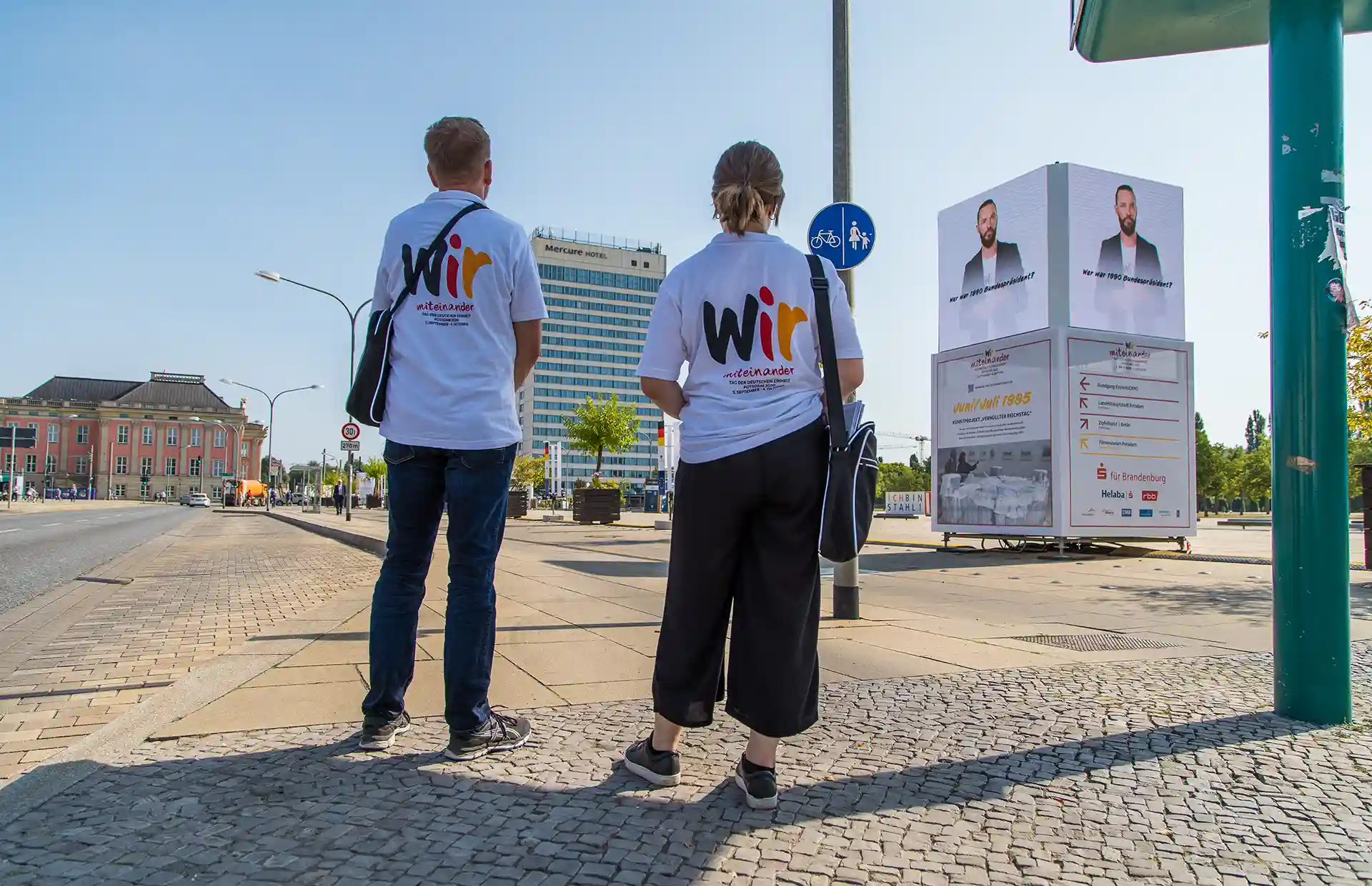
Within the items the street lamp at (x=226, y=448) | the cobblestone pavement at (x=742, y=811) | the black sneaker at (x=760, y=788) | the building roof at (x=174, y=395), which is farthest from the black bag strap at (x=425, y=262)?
the building roof at (x=174, y=395)

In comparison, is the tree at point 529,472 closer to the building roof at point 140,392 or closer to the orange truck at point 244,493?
the orange truck at point 244,493

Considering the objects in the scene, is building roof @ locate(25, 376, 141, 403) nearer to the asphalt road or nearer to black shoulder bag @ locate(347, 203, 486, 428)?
the asphalt road

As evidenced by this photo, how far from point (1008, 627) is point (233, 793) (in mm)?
5033

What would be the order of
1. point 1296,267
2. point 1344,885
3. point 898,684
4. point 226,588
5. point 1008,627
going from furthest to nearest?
point 226,588 → point 1008,627 → point 898,684 → point 1296,267 → point 1344,885

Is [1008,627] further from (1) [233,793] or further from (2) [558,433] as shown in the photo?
(2) [558,433]

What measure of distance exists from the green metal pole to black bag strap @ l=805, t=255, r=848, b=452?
185 cm

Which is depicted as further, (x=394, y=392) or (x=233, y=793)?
(x=394, y=392)

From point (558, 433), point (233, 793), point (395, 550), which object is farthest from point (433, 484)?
point (558, 433)

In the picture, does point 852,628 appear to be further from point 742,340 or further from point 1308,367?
point 742,340

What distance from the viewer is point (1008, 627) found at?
5.95 meters

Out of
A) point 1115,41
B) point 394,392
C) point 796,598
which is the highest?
point 1115,41

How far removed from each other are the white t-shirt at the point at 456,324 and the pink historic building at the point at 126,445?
386 feet

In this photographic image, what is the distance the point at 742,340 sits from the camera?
99.1 inches

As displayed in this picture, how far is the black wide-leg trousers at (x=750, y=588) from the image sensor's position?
2.38m
